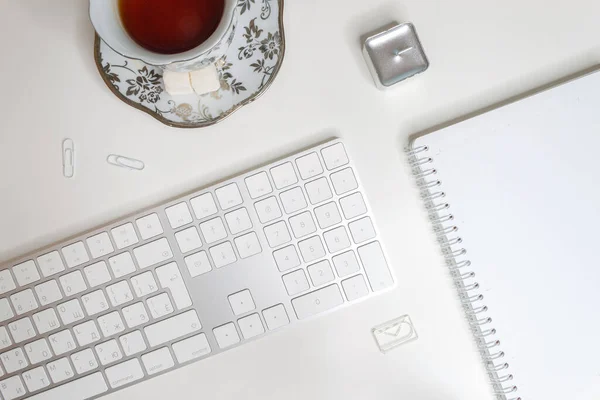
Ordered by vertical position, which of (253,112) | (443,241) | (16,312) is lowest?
(443,241)

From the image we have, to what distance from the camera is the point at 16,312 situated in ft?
1.94

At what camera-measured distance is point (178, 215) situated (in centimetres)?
58

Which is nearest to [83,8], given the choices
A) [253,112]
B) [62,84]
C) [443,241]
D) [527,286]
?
[62,84]

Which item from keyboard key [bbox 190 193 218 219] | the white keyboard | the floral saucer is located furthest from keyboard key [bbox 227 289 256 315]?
the floral saucer

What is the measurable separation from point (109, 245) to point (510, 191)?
1.56 feet

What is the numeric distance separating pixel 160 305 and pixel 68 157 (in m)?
0.21

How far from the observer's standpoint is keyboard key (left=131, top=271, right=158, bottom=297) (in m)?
0.59

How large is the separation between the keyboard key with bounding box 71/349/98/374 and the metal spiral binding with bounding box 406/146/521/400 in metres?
0.44

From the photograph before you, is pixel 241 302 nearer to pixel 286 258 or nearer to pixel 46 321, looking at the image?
pixel 286 258

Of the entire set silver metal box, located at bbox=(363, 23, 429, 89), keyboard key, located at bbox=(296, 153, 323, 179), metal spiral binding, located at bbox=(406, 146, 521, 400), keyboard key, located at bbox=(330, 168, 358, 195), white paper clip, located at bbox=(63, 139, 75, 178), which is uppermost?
white paper clip, located at bbox=(63, 139, 75, 178)

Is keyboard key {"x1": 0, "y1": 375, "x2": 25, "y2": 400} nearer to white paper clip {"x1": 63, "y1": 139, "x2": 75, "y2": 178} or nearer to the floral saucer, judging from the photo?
white paper clip {"x1": 63, "y1": 139, "x2": 75, "y2": 178}

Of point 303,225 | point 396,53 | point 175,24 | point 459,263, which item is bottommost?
point 459,263

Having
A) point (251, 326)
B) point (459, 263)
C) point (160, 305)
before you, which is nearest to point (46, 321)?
point (160, 305)

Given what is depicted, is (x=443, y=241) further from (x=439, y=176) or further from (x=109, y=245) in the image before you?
(x=109, y=245)
